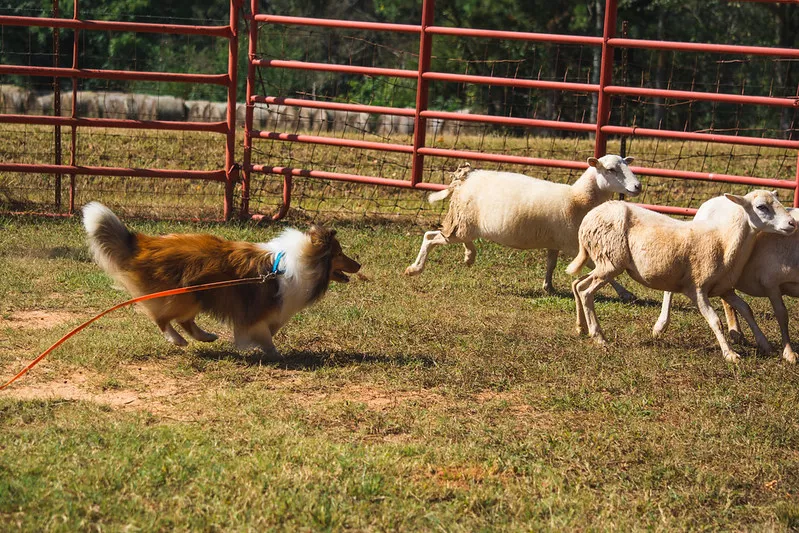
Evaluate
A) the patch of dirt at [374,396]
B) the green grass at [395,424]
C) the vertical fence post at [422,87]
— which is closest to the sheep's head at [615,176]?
the green grass at [395,424]

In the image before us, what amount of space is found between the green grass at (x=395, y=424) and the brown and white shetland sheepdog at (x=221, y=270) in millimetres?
274

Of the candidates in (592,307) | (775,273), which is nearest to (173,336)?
(592,307)

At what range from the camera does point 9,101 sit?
1786cm

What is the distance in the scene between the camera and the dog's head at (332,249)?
21.6ft

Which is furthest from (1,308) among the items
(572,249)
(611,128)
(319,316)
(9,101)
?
(9,101)

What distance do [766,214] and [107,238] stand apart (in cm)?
436

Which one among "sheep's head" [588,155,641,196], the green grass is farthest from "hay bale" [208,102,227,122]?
"sheep's head" [588,155,641,196]

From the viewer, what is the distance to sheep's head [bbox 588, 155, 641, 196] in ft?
28.3

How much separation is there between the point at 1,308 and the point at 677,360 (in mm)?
4828

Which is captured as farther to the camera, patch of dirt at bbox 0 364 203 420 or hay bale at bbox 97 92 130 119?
hay bale at bbox 97 92 130 119

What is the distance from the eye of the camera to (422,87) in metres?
10.9

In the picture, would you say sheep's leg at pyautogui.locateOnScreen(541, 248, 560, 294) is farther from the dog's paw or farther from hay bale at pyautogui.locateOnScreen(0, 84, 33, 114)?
hay bale at pyautogui.locateOnScreen(0, 84, 33, 114)

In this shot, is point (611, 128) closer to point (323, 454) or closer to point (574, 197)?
point (574, 197)

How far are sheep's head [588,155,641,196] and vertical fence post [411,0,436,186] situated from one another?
2.69 metres
